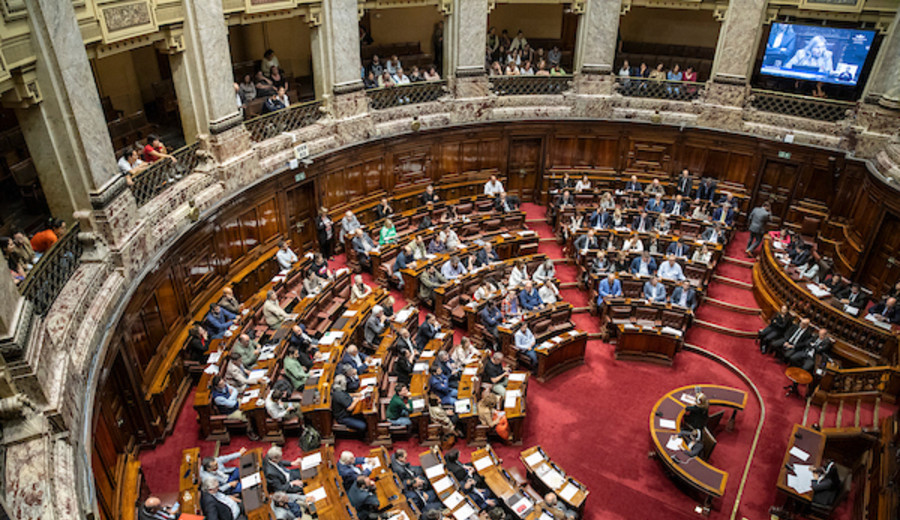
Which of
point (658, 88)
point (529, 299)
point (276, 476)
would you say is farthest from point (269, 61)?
point (658, 88)

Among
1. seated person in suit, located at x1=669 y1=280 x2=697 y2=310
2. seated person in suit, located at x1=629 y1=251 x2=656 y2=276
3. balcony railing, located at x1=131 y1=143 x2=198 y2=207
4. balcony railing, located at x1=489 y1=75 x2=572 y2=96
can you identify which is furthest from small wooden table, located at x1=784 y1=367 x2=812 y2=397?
balcony railing, located at x1=131 y1=143 x2=198 y2=207

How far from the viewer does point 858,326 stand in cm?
1168

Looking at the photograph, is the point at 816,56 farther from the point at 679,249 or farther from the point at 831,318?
the point at 831,318

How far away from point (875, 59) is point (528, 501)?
1358 centimetres

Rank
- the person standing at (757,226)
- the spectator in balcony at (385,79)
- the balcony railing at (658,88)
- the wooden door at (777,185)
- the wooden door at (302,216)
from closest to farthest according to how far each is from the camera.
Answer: the wooden door at (302,216), the person standing at (757,226), the spectator in balcony at (385,79), the wooden door at (777,185), the balcony railing at (658,88)

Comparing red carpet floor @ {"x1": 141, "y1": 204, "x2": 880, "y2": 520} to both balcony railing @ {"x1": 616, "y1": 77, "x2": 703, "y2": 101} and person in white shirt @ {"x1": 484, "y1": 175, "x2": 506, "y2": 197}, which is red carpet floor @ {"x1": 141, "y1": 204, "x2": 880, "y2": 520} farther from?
balcony railing @ {"x1": 616, "y1": 77, "x2": 703, "y2": 101}

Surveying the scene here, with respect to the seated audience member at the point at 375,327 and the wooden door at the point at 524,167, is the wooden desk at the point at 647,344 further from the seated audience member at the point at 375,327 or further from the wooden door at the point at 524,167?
the wooden door at the point at 524,167

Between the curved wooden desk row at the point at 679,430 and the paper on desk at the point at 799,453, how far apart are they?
1175mm

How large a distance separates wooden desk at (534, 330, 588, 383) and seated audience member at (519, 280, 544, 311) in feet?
2.95

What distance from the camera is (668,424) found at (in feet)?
32.2

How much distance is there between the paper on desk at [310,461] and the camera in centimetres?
838

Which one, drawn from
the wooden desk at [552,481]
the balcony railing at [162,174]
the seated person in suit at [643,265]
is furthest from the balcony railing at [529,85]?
the wooden desk at [552,481]

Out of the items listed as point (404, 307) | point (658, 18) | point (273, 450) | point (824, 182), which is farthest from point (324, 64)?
point (824, 182)

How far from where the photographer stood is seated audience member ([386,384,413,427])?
9.69 m
